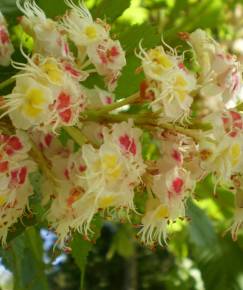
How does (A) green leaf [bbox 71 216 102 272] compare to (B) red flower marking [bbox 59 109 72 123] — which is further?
(A) green leaf [bbox 71 216 102 272]

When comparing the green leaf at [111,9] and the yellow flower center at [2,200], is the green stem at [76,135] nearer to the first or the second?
the yellow flower center at [2,200]

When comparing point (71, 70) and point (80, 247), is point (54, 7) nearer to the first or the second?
point (71, 70)

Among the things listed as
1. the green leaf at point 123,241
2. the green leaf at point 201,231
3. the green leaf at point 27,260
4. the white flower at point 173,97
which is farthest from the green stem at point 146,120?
the green leaf at point 123,241

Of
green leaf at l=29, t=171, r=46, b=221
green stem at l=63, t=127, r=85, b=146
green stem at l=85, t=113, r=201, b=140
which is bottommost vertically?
green leaf at l=29, t=171, r=46, b=221

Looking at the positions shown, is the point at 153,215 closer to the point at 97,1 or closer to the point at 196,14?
A: the point at 97,1

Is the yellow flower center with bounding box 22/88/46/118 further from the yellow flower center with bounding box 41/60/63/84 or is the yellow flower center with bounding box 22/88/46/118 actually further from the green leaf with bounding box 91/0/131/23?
the green leaf with bounding box 91/0/131/23

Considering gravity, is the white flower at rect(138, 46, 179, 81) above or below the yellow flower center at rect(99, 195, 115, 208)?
above

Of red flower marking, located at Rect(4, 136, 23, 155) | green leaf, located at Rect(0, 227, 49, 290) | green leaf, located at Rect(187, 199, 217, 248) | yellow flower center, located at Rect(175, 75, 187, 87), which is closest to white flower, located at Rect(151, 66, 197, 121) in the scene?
yellow flower center, located at Rect(175, 75, 187, 87)
